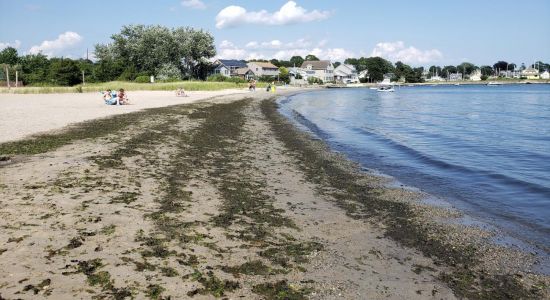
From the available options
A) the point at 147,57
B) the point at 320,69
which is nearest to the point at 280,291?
the point at 147,57

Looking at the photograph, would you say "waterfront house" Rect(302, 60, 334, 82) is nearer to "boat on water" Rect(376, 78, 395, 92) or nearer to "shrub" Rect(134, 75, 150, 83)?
"boat on water" Rect(376, 78, 395, 92)

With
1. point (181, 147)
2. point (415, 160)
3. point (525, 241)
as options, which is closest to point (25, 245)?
point (525, 241)

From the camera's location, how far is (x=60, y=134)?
17.9 metres

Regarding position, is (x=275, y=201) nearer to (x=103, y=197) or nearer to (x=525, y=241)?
(x=103, y=197)

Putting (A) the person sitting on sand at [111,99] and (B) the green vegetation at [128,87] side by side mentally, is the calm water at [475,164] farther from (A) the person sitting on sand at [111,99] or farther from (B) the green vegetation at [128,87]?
(B) the green vegetation at [128,87]

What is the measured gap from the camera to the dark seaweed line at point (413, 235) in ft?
18.1

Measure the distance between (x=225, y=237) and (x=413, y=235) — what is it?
140 inches

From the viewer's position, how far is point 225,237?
22.2ft

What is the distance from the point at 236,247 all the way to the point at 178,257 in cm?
98

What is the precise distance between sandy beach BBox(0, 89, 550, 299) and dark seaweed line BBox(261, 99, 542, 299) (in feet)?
0.09

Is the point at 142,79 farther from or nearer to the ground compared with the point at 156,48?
nearer to the ground

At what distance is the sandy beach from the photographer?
513 cm

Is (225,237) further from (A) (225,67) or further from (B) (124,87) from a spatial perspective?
(A) (225,67)

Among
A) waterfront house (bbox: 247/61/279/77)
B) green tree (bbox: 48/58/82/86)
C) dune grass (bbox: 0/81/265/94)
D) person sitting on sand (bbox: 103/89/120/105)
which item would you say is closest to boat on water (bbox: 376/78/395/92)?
waterfront house (bbox: 247/61/279/77)
